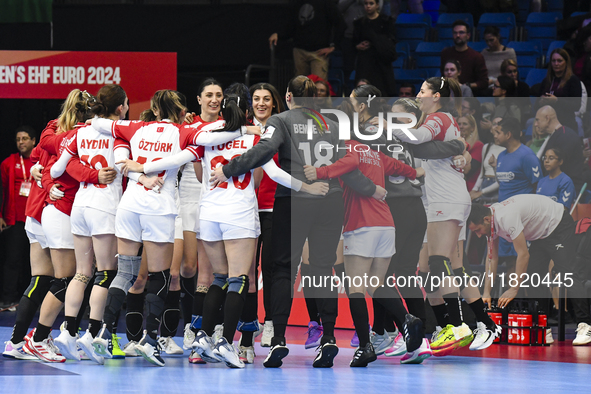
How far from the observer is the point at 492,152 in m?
7.62

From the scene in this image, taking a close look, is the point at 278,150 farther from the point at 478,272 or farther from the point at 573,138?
the point at 573,138

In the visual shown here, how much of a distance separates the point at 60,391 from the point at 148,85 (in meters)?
4.72

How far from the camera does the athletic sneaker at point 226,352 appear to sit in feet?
16.1

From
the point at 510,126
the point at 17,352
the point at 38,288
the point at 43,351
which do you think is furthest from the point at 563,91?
the point at 17,352

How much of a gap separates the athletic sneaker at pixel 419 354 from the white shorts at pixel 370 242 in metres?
0.66

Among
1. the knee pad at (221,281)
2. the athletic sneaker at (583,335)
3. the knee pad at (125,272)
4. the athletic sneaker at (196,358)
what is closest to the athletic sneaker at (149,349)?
the athletic sneaker at (196,358)

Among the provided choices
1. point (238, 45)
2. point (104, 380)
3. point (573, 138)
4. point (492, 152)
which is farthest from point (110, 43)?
point (104, 380)

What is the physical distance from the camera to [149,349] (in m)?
5.11

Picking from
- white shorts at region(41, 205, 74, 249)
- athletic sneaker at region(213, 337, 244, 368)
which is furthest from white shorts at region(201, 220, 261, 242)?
white shorts at region(41, 205, 74, 249)

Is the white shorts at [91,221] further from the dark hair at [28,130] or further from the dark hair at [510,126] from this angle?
the dark hair at [28,130]

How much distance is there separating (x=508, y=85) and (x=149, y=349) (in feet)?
19.0

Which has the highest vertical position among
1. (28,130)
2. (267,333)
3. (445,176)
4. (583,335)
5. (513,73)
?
(513,73)

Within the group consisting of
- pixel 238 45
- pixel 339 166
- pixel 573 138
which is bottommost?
pixel 339 166

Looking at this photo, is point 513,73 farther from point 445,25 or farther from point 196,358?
point 196,358
